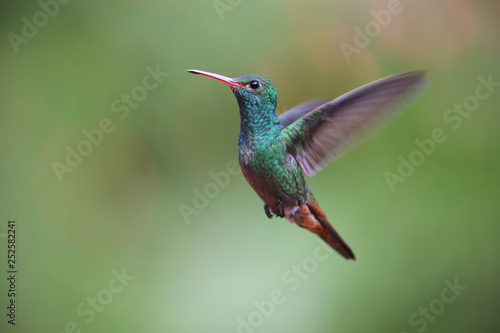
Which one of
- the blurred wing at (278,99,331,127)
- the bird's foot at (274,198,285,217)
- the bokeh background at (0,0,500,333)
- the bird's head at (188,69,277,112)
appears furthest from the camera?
the bokeh background at (0,0,500,333)

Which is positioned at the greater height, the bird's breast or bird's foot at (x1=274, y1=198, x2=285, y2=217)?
the bird's breast

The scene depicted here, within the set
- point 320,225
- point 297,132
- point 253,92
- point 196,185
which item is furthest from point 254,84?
point 196,185

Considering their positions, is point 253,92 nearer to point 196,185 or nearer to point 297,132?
point 297,132

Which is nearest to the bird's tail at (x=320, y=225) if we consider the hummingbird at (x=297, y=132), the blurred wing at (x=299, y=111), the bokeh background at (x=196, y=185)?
the hummingbird at (x=297, y=132)

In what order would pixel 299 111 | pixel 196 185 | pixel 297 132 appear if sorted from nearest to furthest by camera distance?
pixel 297 132 < pixel 299 111 < pixel 196 185

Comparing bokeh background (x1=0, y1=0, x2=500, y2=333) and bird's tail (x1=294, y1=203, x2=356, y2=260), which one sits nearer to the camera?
bird's tail (x1=294, y1=203, x2=356, y2=260)

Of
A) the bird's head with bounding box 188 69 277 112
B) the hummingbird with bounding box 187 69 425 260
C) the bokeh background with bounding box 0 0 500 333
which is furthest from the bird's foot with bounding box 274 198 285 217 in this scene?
the bokeh background with bounding box 0 0 500 333

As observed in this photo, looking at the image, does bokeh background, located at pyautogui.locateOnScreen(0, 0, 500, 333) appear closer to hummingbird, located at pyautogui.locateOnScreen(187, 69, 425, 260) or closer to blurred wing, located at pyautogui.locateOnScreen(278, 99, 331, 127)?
blurred wing, located at pyautogui.locateOnScreen(278, 99, 331, 127)

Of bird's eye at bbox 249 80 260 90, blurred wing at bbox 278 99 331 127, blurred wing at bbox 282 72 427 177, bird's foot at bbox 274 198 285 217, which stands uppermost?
bird's eye at bbox 249 80 260 90

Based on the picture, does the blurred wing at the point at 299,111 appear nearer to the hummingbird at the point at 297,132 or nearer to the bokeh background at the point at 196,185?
the hummingbird at the point at 297,132
